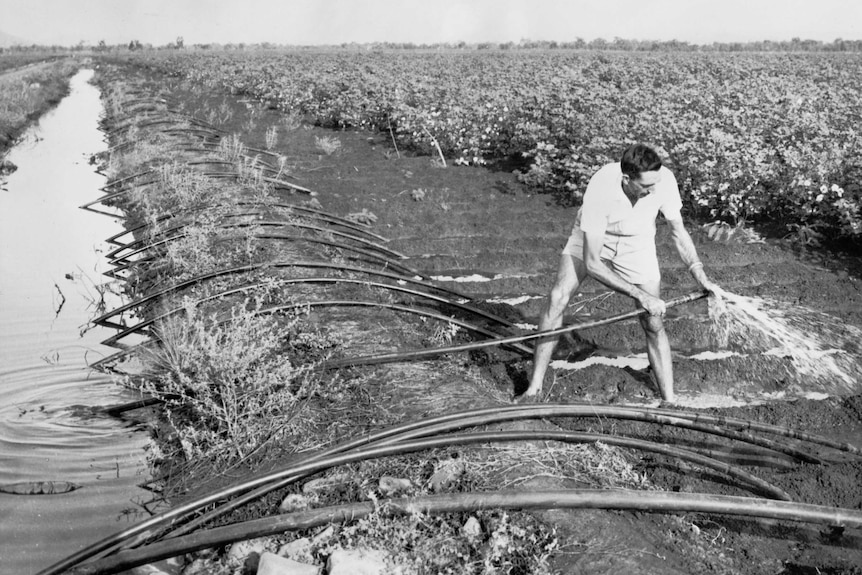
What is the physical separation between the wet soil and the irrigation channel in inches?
4.3

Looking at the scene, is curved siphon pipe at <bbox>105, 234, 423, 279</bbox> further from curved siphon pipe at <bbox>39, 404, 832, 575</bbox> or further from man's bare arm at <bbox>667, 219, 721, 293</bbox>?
curved siphon pipe at <bbox>39, 404, 832, 575</bbox>

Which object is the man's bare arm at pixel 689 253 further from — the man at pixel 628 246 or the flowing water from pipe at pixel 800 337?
the flowing water from pipe at pixel 800 337

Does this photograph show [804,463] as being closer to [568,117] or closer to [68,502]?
[68,502]

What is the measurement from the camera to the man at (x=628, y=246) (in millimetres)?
4238

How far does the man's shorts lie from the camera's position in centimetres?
450

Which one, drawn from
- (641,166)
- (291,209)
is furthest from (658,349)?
(291,209)

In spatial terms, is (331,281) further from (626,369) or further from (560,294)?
(626,369)

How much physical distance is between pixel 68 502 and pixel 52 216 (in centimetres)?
811

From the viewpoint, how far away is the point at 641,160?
404cm

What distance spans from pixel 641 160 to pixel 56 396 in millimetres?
3981

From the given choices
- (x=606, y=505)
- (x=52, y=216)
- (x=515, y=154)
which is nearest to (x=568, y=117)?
(x=515, y=154)

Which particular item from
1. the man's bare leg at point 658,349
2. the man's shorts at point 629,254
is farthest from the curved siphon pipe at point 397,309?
the man's shorts at point 629,254

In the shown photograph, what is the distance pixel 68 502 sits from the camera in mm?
3961

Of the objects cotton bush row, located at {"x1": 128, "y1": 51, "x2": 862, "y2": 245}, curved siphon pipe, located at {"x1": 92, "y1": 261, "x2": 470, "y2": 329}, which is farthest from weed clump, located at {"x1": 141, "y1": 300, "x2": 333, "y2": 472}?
cotton bush row, located at {"x1": 128, "y1": 51, "x2": 862, "y2": 245}
